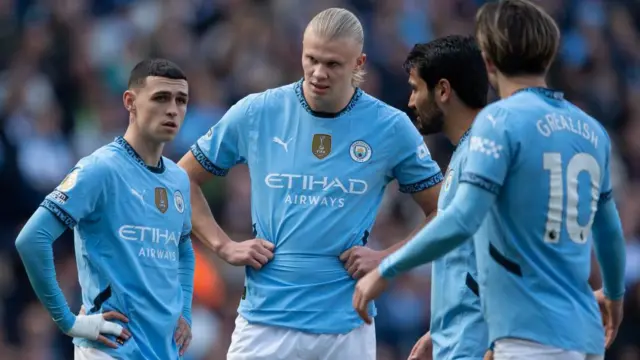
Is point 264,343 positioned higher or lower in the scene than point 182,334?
lower

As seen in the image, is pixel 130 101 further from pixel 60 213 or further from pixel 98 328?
pixel 98 328

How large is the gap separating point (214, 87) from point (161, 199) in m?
6.77

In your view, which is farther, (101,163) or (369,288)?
(101,163)

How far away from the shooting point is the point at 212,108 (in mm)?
13047

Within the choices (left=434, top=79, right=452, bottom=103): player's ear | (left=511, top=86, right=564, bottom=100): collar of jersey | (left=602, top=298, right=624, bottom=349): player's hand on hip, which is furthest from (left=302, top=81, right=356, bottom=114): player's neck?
(left=602, top=298, right=624, bottom=349): player's hand on hip

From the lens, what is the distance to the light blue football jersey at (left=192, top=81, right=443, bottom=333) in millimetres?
6801

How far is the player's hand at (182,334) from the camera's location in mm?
6858

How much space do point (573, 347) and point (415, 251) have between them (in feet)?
2.40

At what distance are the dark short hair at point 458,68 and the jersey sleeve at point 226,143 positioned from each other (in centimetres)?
106

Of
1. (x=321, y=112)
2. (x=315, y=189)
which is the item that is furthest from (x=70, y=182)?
(x=321, y=112)

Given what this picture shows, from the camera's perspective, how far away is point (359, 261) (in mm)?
6785

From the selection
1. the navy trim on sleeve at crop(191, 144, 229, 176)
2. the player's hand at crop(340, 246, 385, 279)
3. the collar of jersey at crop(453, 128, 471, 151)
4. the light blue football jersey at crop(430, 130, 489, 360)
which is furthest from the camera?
the navy trim on sleeve at crop(191, 144, 229, 176)

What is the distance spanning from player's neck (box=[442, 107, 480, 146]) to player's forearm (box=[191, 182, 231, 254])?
152cm

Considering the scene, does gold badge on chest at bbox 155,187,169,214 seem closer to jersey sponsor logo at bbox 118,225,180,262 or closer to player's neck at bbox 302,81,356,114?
jersey sponsor logo at bbox 118,225,180,262
